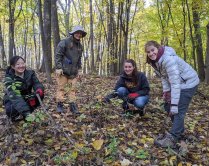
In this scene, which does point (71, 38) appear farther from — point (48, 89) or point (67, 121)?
point (48, 89)

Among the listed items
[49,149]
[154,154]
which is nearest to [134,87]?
[154,154]

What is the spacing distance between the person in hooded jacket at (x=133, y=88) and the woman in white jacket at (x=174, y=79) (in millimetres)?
1036

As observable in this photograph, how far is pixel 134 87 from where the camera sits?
607 cm

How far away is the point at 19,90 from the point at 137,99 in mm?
2344

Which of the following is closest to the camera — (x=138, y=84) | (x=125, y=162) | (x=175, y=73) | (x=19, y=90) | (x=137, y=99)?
(x=125, y=162)

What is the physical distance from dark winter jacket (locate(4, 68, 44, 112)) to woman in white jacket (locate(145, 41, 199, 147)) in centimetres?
211

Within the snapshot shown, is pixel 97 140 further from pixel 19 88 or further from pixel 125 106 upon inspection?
pixel 125 106

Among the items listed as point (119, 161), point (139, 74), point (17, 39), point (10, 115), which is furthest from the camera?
point (17, 39)

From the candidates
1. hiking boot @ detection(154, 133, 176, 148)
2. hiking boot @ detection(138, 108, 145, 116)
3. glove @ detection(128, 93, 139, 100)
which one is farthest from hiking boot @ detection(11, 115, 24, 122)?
hiking boot @ detection(154, 133, 176, 148)

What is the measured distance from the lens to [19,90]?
4.93 metres

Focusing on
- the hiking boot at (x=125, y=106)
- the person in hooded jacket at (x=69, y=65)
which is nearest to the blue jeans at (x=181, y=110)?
the hiking boot at (x=125, y=106)

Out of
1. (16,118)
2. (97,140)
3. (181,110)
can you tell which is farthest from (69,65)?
(181,110)

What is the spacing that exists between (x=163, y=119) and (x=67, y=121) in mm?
2122

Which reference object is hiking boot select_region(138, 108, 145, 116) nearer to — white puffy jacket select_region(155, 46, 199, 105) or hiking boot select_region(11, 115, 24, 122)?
white puffy jacket select_region(155, 46, 199, 105)
